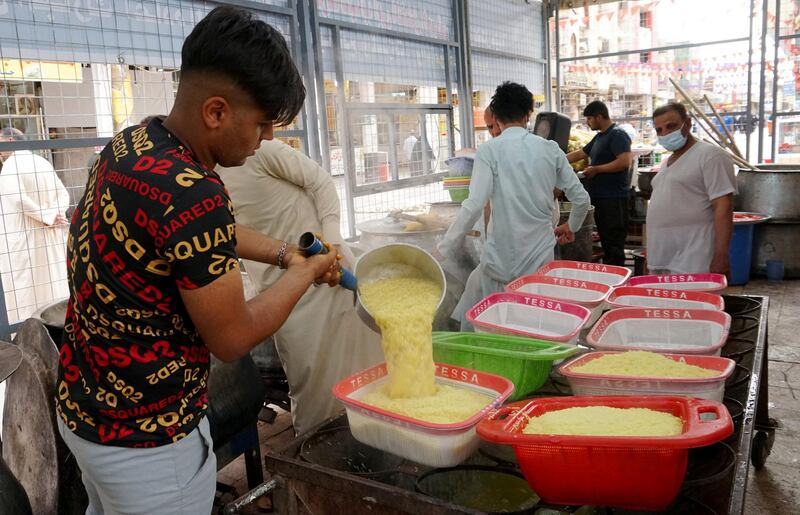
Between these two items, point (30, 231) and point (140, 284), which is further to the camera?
point (30, 231)

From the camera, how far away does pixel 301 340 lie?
279cm

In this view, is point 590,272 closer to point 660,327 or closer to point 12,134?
point 660,327

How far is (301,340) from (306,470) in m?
1.35

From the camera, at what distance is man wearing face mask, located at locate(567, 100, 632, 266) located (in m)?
6.16

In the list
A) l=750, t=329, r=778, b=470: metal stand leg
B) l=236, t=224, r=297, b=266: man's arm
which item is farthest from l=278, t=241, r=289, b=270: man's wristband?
l=750, t=329, r=778, b=470: metal stand leg

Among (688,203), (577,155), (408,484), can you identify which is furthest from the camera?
(577,155)

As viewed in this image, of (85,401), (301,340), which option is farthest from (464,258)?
(85,401)

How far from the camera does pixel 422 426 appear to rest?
1349mm

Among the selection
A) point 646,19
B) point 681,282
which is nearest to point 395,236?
point 681,282

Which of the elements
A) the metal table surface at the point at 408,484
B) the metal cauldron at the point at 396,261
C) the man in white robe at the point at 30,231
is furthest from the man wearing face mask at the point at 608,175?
the man in white robe at the point at 30,231

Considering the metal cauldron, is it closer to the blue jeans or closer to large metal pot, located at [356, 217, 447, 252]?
the blue jeans

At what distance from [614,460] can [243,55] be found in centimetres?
106

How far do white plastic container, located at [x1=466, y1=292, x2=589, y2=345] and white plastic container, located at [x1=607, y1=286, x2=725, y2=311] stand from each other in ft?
0.85

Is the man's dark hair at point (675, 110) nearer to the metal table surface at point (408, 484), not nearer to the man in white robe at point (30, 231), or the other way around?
the metal table surface at point (408, 484)
